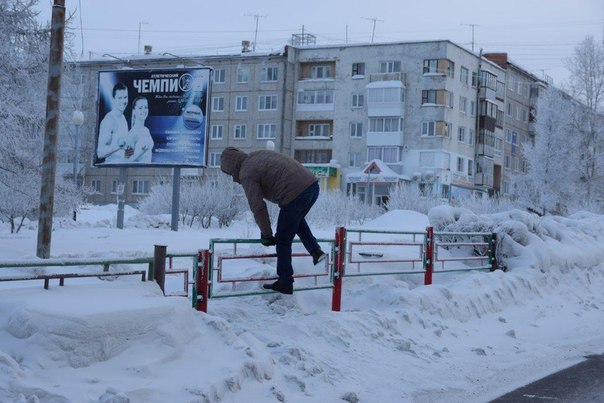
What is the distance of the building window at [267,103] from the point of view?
238 ft

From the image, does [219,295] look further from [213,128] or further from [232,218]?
[213,128]

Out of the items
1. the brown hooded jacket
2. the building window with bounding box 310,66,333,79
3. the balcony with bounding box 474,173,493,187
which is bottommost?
the brown hooded jacket

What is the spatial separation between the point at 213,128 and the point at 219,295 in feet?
226

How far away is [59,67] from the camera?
12.2m

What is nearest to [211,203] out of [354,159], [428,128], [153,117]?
[153,117]

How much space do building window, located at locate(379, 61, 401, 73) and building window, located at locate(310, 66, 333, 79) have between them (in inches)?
190

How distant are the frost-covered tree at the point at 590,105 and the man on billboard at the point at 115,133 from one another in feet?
125

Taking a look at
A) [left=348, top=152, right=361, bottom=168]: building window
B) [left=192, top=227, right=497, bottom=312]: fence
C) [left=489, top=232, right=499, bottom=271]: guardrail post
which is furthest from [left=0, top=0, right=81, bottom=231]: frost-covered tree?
[left=348, top=152, right=361, bottom=168]: building window

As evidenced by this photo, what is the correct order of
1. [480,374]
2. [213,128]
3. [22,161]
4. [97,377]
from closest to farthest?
[97,377], [480,374], [22,161], [213,128]

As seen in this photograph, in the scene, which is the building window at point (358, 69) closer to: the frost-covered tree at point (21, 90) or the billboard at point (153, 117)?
the billboard at point (153, 117)

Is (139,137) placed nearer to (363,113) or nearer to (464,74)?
(363,113)

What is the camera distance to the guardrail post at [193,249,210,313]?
7.48m

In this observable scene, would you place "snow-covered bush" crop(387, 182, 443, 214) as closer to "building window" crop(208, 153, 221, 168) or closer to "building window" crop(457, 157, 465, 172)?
"building window" crop(457, 157, 465, 172)

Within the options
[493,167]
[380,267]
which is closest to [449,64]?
[493,167]
